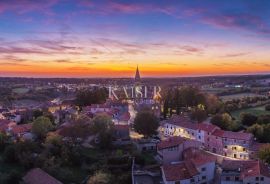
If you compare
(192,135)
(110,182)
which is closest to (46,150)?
(110,182)

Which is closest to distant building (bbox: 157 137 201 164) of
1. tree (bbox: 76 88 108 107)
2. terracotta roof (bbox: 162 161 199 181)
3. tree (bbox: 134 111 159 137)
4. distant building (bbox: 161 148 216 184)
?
distant building (bbox: 161 148 216 184)

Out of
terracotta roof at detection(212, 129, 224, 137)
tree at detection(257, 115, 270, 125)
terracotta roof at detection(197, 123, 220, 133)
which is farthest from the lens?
tree at detection(257, 115, 270, 125)

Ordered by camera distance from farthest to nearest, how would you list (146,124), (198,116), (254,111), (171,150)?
(254,111) < (198,116) < (146,124) < (171,150)

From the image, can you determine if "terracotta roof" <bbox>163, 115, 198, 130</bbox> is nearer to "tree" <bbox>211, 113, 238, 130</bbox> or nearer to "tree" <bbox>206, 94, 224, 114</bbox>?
"tree" <bbox>211, 113, 238, 130</bbox>

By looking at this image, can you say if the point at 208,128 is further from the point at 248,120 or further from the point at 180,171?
the point at 180,171

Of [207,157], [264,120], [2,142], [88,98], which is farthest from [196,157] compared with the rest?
[88,98]

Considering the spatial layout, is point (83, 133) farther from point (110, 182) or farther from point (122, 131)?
point (110, 182)
